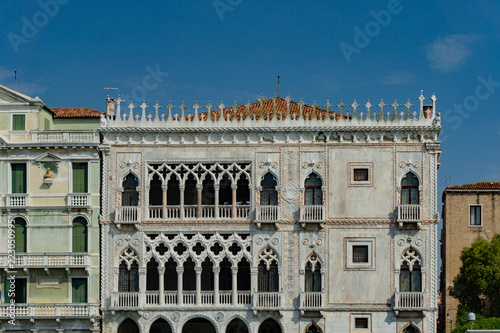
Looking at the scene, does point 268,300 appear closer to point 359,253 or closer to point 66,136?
point 359,253

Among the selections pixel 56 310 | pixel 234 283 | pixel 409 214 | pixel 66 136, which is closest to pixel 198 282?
pixel 234 283

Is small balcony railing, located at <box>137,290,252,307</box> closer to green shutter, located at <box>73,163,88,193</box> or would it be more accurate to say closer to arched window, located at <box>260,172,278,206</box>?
arched window, located at <box>260,172,278,206</box>

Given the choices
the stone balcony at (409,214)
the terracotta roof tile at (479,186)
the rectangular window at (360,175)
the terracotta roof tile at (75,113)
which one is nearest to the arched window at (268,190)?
the rectangular window at (360,175)

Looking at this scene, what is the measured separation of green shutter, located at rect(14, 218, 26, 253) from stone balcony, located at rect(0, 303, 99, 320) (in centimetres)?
271

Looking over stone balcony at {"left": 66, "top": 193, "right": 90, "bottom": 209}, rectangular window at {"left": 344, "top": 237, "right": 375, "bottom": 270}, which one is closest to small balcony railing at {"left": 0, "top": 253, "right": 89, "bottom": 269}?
stone balcony at {"left": 66, "top": 193, "right": 90, "bottom": 209}

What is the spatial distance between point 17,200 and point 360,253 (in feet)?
52.9

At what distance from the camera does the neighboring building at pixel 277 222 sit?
41719 mm

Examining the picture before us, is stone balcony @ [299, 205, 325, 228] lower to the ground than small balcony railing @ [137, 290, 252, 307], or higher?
higher

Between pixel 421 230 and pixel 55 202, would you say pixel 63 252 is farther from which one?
pixel 421 230

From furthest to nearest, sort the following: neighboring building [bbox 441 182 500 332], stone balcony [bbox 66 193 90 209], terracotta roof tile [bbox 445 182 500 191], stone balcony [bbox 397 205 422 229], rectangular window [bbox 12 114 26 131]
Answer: terracotta roof tile [bbox 445 182 500 191] → neighboring building [bbox 441 182 500 332] → rectangular window [bbox 12 114 26 131] → stone balcony [bbox 66 193 90 209] → stone balcony [bbox 397 205 422 229]

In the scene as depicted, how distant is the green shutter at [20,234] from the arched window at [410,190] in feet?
58.0

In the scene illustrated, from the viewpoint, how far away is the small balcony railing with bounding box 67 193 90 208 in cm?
4309

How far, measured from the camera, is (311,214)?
138ft

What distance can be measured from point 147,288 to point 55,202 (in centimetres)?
591
